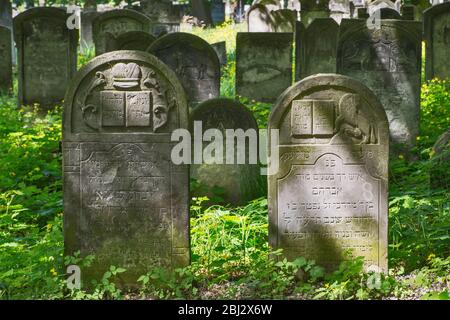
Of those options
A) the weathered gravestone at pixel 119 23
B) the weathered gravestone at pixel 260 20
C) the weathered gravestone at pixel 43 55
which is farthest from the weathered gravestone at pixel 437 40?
the weathered gravestone at pixel 260 20

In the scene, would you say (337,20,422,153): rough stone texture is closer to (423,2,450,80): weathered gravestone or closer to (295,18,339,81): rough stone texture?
(295,18,339,81): rough stone texture

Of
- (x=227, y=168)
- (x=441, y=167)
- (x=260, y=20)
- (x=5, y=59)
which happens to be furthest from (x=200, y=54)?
(x=260, y=20)

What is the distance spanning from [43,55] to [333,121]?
894cm

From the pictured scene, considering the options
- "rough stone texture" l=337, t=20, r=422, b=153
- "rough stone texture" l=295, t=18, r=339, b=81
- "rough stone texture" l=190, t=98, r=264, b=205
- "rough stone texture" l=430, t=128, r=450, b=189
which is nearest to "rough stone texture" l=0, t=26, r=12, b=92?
"rough stone texture" l=295, t=18, r=339, b=81

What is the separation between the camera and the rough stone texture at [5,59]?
47.9 ft

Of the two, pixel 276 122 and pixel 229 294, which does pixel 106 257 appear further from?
pixel 276 122

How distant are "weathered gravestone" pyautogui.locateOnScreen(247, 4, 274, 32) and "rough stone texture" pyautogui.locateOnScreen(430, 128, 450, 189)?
14199mm

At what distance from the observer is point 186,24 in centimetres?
2981

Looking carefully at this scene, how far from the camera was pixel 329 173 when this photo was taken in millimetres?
5855

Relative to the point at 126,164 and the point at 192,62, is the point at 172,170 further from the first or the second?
the point at 192,62

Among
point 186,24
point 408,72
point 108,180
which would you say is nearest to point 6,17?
point 186,24

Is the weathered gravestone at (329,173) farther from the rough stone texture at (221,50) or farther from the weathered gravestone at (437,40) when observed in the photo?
the rough stone texture at (221,50)

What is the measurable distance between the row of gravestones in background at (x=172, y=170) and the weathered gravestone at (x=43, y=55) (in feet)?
27.0

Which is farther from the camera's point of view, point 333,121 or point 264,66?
point 264,66
